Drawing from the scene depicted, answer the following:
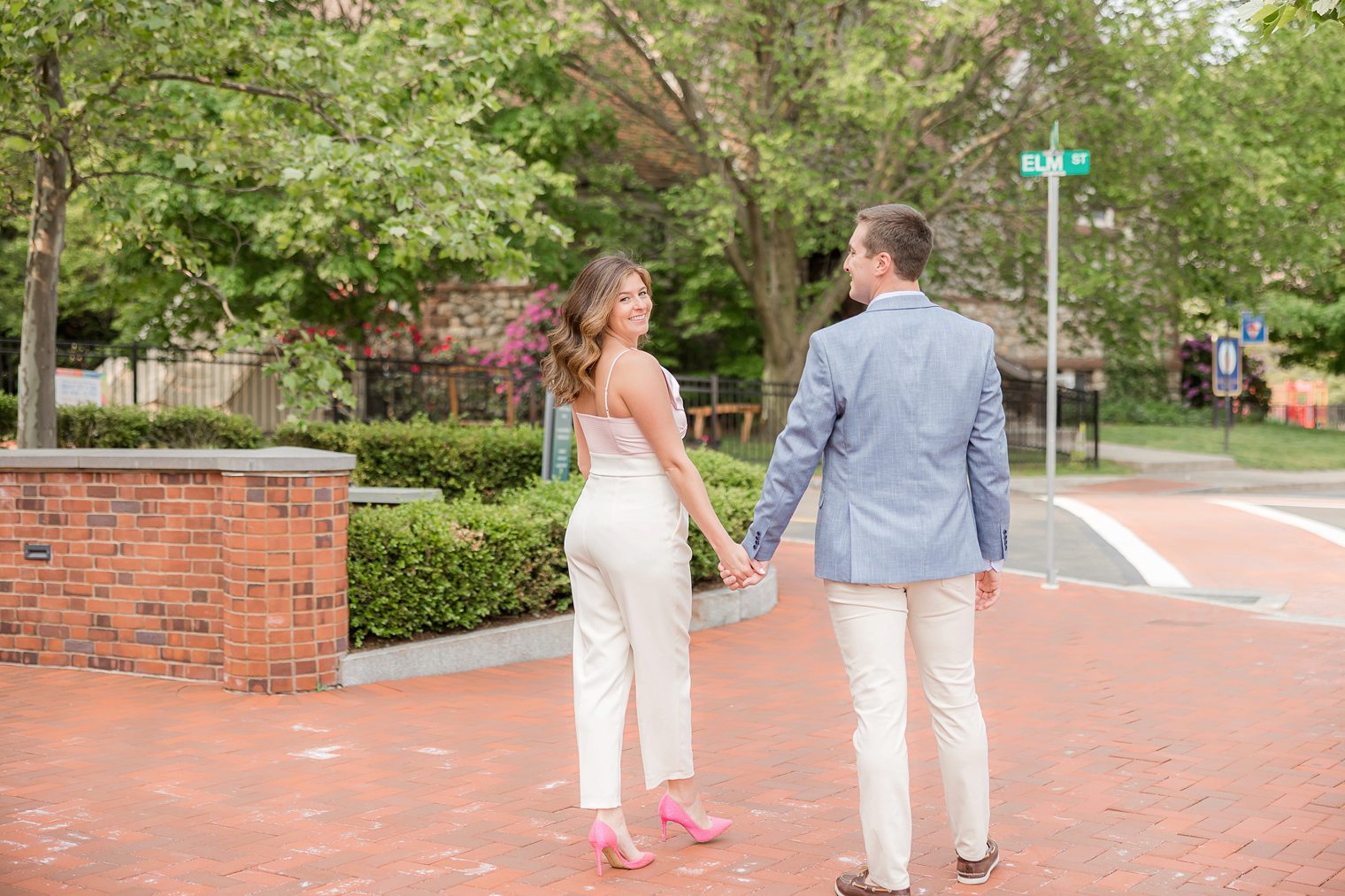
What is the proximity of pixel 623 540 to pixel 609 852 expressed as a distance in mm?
918

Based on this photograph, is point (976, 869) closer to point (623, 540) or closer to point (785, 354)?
point (623, 540)

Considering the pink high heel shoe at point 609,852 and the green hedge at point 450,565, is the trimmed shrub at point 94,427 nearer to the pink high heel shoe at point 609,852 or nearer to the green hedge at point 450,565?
the green hedge at point 450,565

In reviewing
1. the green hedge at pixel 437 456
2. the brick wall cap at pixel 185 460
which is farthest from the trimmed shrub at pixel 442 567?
the green hedge at pixel 437 456

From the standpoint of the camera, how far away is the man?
12.6 ft

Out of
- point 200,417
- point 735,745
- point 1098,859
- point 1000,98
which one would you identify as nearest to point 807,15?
point 1000,98

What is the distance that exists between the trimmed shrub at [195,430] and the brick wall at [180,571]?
784 cm

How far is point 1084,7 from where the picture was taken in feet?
66.4

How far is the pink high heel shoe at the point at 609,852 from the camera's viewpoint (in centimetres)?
409

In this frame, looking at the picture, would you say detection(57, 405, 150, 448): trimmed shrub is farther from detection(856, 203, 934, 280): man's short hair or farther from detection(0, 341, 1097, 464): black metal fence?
detection(856, 203, 934, 280): man's short hair

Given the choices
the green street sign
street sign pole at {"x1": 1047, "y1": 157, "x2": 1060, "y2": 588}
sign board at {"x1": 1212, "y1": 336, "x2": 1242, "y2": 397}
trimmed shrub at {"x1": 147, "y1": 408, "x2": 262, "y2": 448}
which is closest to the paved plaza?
street sign pole at {"x1": 1047, "y1": 157, "x2": 1060, "y2": 588}

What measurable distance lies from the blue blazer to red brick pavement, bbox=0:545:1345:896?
0.99 meters

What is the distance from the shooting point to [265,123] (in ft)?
33.0

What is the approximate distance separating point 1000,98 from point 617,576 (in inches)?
780

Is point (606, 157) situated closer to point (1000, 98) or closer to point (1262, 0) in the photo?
point (1000, 98)
